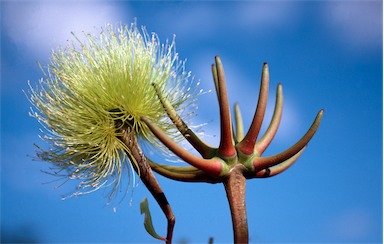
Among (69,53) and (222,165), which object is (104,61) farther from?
(222,165)

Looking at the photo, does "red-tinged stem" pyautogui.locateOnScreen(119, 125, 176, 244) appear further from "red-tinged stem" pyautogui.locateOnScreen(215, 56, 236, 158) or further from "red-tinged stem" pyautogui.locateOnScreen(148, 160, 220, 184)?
"red-tinged stem" pyautogui.locateOnScreen(215, 56, 236, 158)

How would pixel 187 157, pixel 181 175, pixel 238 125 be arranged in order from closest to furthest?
1. pixel 187 157
2. pixel 181 175
3. pixel 238 125

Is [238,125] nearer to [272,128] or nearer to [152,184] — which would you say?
[272,128]

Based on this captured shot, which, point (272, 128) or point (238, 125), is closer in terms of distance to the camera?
point (272, 128)

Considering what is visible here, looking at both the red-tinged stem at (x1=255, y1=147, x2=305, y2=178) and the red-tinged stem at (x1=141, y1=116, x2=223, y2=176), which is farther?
the red-tinged stem at (x1=255, y1=147, x2=305, y2=178)

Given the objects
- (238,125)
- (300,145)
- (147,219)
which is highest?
(238,125)

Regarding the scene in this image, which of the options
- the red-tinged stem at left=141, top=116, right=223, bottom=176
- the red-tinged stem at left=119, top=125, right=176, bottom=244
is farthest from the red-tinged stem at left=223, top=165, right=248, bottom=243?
the red-tinged stem at left=119, top=125, right=176, bottom=244

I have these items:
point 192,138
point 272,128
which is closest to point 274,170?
point 272,128

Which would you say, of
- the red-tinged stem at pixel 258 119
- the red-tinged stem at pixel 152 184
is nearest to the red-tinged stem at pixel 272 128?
the red-tinged stem at pixel 258 119

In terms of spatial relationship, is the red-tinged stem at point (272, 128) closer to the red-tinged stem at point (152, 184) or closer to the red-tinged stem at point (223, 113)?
the red-tinged stem at point (223, 113)
